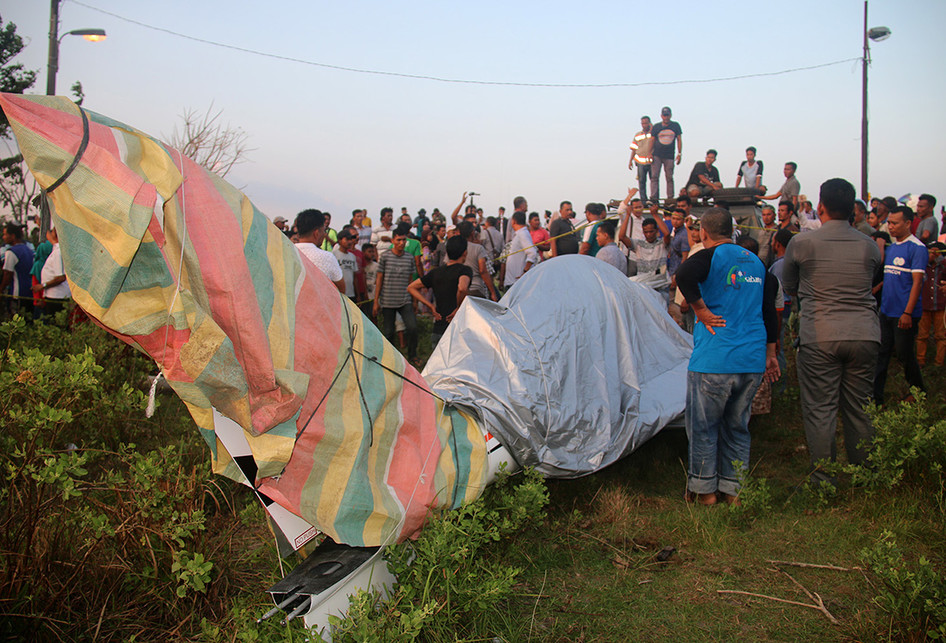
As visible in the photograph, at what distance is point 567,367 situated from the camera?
466cm

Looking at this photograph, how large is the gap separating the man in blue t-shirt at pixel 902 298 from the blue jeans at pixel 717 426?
293cm

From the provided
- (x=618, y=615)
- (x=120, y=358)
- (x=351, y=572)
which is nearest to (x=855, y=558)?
(x=618, y=615)

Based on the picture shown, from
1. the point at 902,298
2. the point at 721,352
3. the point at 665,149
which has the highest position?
the point at 665,149

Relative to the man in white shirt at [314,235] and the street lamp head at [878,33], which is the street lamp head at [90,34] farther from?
the street lamp head at [878,33]

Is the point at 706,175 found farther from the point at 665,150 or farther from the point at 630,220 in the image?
the point at 630,220

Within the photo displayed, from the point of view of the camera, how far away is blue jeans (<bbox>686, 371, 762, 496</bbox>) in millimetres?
4457

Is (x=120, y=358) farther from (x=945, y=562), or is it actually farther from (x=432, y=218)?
(x=432, y=218)

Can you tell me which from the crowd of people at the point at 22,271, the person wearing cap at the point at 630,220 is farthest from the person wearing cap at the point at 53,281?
the person wearing cap at the point at 630,220

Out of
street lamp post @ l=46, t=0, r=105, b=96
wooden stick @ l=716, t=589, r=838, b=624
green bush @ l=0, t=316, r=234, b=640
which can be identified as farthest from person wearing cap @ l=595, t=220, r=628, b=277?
street lamp post @ l=46, t=0, r=105, b=96

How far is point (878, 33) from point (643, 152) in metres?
6.74

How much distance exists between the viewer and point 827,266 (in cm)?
448

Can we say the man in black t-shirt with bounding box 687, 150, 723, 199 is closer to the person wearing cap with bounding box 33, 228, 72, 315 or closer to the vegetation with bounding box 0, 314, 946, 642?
the vegetation with bounding box 0, 314, 946, 642

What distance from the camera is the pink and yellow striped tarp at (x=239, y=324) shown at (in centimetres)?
230

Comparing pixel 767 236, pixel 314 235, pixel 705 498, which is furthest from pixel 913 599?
pixel 767 236
